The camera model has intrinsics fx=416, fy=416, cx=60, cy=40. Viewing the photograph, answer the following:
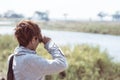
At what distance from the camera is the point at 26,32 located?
2.69 meters

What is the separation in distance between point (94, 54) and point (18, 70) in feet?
24.0

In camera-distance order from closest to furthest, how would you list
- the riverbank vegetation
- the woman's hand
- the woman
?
the woman < the woman's hand < the riverbank vegetation

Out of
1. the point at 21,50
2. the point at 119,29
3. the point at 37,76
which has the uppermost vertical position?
the point at 21,50

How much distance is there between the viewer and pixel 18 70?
107 inches

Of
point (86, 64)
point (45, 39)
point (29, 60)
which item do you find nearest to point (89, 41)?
point (86, 64)

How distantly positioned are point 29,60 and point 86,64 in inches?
260

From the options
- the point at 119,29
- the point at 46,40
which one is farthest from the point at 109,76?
the point at 119,29

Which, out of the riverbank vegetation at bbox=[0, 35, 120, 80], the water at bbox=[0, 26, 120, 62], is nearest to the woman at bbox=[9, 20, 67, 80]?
the riverbank vegetation at bbox=[0, 35, 120, 80]

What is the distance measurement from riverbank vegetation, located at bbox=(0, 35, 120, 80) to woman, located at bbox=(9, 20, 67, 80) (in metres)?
5.37

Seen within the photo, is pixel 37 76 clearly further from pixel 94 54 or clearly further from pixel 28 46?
pixel 94 54

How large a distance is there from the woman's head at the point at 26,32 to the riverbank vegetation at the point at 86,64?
Result: 5399 mm

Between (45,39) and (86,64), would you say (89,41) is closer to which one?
(86,64)

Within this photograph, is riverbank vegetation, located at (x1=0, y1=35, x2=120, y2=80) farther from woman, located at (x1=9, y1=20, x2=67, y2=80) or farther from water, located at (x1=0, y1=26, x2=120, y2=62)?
woman, located at (x1=9, y1=20, x2=67, y2=80)

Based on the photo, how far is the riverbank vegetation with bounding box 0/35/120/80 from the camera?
884 centimetres
